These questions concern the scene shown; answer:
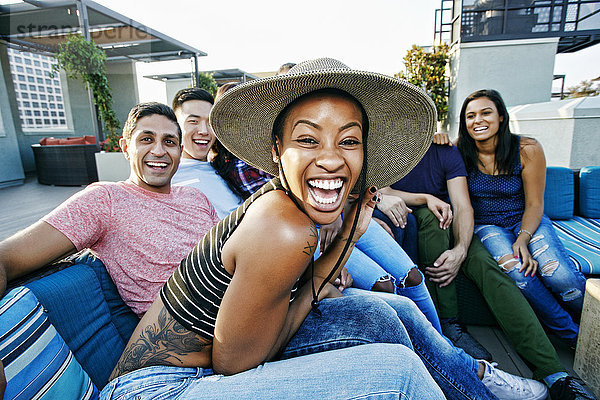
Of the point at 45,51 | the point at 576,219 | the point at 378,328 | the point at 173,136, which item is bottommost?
the point at 576,219

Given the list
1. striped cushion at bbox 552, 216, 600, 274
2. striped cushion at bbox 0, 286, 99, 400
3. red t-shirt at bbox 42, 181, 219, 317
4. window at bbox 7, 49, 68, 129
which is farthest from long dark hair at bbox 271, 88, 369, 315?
window at bbox 7, 49, 68, 129

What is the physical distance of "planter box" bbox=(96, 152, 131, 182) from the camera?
7008 millimetres

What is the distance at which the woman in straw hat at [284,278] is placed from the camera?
3.05 ft

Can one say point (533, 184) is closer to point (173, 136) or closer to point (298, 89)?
point (298, 89)

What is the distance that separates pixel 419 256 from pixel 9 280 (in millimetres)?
2469

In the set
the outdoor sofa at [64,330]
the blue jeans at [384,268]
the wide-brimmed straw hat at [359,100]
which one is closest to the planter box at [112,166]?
the outdoor sofa at [64,330]

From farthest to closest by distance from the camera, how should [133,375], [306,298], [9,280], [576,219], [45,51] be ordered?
1. [45,51]
2. [576,219]
3. [306,298]
4. [9,280]
5. [133,375]

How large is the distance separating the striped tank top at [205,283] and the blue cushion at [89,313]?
1.76 feet

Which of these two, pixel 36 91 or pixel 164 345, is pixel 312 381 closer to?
pixel 164 345

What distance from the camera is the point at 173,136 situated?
194 centimetres

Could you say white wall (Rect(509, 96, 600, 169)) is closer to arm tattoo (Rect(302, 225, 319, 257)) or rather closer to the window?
arm tattoo (Rect(302, 225, 319, 257))

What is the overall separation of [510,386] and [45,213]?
7017 mm

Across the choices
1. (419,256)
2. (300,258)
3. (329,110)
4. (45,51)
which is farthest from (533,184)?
(45,51)

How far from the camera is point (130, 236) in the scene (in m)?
1.57
